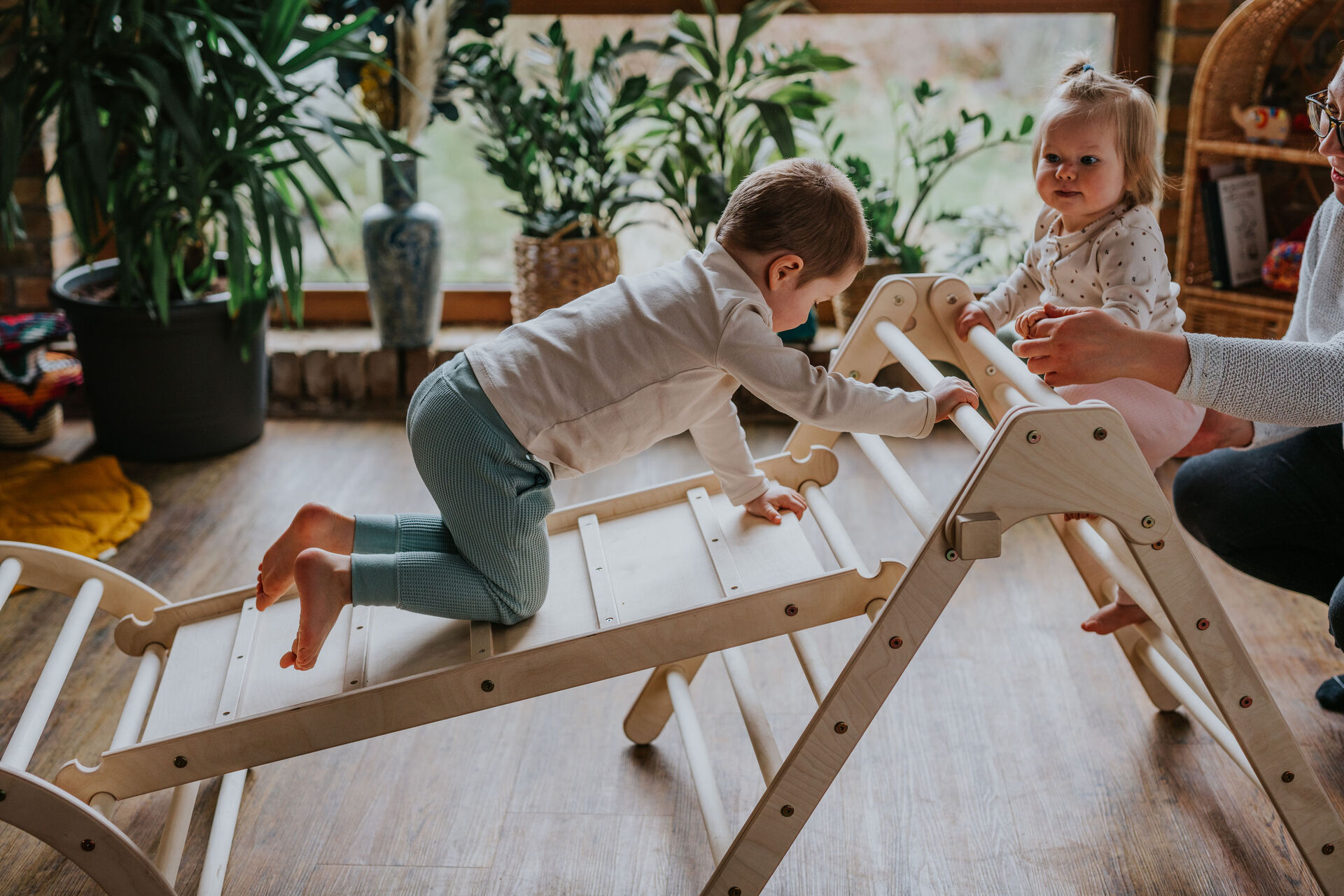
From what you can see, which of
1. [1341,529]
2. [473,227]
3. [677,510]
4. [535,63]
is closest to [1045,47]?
[535,63]

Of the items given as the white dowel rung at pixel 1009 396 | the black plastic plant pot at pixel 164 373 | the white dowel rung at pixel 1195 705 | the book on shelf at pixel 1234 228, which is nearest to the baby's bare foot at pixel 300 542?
the white dowel rung at pixel 1009 396

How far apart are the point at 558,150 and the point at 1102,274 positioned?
70.3 inches

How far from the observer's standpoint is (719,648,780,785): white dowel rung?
1.46 meters

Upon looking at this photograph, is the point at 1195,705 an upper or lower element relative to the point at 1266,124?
lower

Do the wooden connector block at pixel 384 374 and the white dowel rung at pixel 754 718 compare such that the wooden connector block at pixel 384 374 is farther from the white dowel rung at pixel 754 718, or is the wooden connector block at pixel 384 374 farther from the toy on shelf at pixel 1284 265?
the toy on shelf at pixel 1284 265

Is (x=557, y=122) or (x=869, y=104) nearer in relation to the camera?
(x=557, y=122)

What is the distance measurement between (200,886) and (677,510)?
816 millimetres

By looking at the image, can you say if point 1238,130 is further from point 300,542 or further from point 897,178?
point 300,542

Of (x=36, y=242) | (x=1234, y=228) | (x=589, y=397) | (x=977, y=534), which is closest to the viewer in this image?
(x=977, y=534)

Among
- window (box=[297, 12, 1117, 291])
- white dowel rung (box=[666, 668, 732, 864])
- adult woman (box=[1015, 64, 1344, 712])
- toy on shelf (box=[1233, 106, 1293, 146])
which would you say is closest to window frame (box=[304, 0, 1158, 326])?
window (box=[297, 12, 1117, 291])

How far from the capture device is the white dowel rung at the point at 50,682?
125cm

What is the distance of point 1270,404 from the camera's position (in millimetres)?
1362

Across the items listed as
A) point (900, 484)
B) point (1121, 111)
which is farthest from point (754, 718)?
point (1121, 111)

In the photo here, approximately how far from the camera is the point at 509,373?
1422mm
